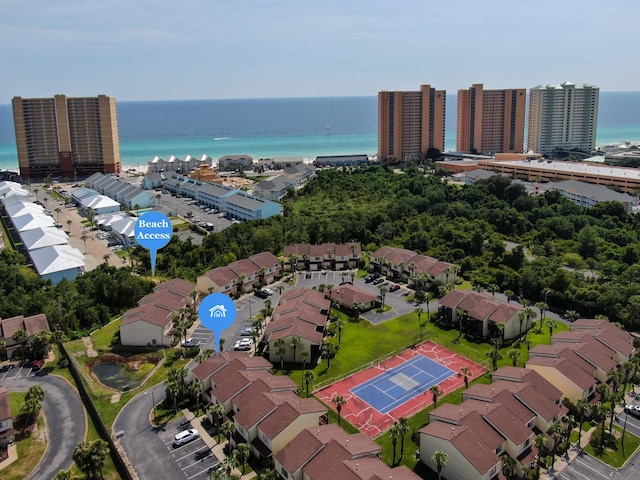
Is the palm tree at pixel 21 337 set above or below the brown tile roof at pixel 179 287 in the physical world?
below

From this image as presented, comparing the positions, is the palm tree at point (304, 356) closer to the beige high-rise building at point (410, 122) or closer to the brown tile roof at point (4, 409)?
the brown tile roof at point (4, 409)

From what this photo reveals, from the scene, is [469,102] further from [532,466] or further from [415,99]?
[532,466]

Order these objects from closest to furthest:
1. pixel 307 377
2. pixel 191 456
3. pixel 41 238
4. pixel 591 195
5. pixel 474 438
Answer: pixel 474 438
pixel 191 456
pixel 307 377
pixel 41 238
pixel 591 195

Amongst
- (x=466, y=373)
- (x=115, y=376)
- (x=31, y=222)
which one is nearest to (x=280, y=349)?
(x=115, y=376)

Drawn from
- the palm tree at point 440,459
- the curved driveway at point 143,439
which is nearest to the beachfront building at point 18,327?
the curved driveway at point 143,439

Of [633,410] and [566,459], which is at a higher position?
[633,410]

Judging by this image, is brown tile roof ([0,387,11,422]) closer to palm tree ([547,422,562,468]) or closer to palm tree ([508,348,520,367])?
palm tree ([547,422,562,468])

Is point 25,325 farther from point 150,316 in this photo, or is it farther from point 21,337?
point 150,316
